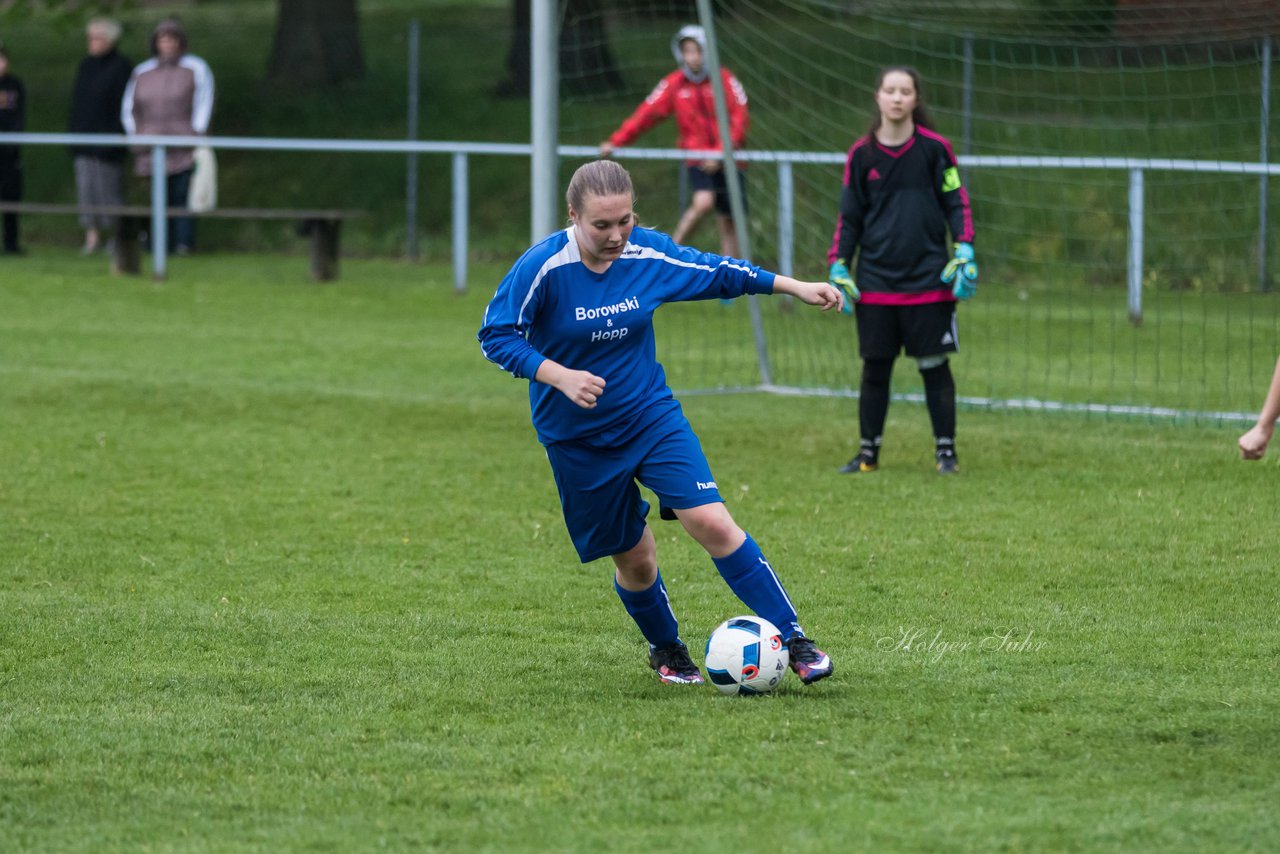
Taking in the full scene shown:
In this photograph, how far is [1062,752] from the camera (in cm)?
430

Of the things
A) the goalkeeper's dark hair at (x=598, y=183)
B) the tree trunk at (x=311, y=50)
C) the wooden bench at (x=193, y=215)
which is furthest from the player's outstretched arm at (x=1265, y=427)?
the tree trunk at (x=311, y=50)

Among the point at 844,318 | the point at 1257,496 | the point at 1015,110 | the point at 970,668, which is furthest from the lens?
the point at 1015,110

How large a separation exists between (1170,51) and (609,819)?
8601 mm

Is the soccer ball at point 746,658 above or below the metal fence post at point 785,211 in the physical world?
below

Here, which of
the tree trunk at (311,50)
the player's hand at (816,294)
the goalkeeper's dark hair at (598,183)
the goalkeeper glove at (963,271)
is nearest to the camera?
the goalkeeper's dark hair at (598,183)

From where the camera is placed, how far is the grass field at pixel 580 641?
3.95 meters

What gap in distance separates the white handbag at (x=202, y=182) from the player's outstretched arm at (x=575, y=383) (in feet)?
41.0

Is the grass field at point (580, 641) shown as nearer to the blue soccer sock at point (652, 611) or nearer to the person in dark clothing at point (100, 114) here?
the blue soccer sock at point (652, 611)

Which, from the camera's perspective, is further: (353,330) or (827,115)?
(353,330)

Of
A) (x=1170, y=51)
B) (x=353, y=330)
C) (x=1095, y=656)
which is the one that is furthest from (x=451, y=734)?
(x=353, y=330)

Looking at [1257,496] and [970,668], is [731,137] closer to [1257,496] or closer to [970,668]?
[1257,496]

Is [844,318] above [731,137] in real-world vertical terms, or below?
below

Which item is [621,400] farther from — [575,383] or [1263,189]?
[1263,189]

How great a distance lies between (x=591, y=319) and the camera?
4.95m
